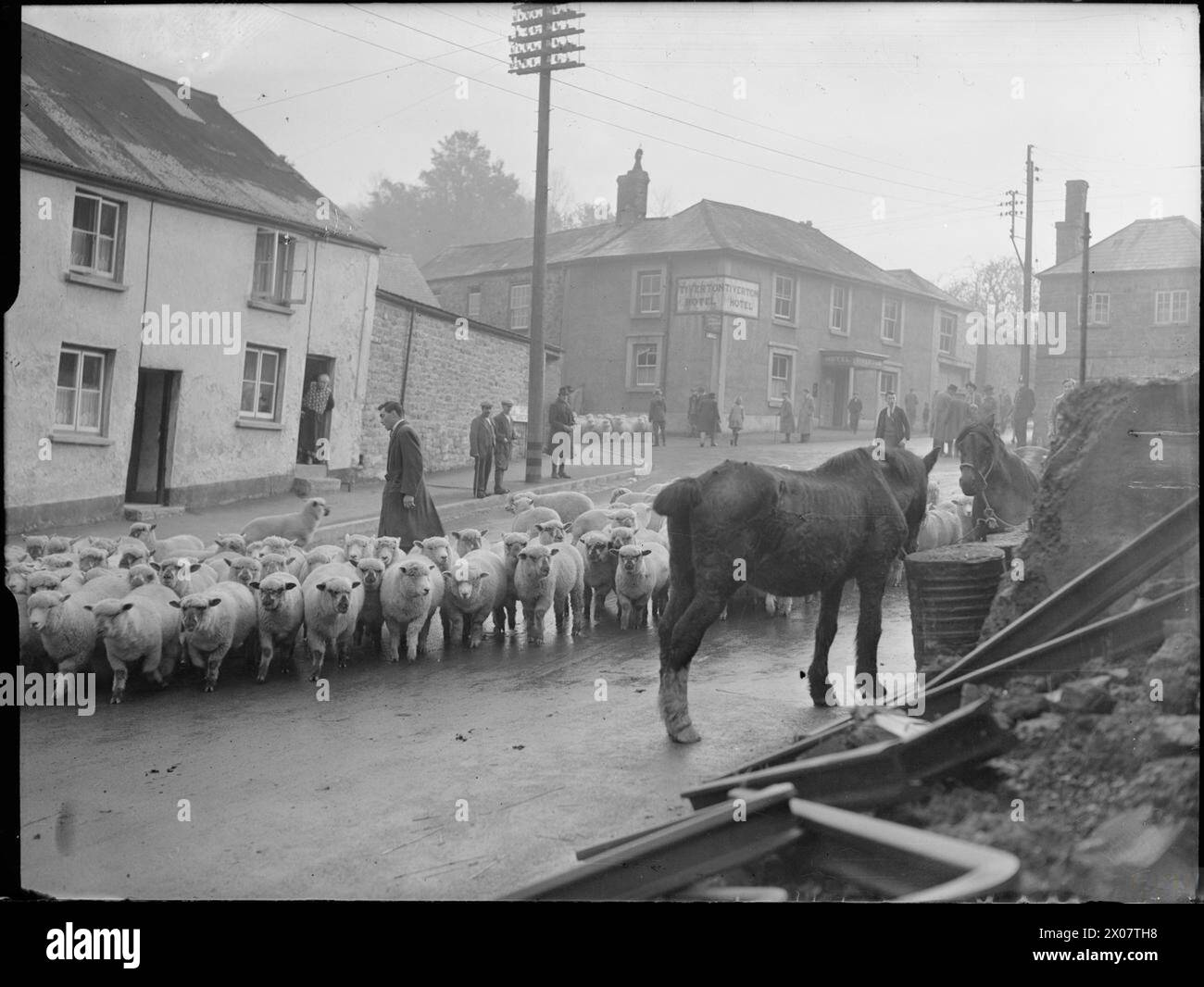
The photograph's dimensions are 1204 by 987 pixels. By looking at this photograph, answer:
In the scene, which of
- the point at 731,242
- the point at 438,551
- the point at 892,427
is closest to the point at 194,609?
the point at 438,551

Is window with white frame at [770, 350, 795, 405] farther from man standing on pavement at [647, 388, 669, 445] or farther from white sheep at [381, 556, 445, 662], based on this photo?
white sheep at [381, 556, 445, 662]

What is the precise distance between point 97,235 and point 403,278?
15086 millimetres

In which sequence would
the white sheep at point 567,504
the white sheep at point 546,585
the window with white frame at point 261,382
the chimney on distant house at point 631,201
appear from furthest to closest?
the chimney on distant house at point 631,201 < the window with white frame at point 261,382 < the white sheep at point 567,504 < the white sheep at point 546,585

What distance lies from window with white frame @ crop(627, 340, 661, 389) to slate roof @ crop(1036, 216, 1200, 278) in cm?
1195

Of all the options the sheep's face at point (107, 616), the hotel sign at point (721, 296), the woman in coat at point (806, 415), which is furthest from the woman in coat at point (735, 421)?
the sheep's face at point (107, 616)

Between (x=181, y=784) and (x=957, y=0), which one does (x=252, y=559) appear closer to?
(x=181, y=784)

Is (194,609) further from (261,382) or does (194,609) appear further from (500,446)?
(261,382)

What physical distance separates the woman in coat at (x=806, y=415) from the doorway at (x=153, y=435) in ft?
38.7

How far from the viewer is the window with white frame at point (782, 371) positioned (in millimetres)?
15608

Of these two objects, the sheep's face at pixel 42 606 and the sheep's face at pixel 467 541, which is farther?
the sheep's face at pixel 467 541

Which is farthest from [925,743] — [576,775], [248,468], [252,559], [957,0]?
[248,468]

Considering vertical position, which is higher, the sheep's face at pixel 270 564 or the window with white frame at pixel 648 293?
the window with white frame at pixel 648 293

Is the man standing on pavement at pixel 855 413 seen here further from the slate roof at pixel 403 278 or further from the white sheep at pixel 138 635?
the slate roof at pixel 403 278
